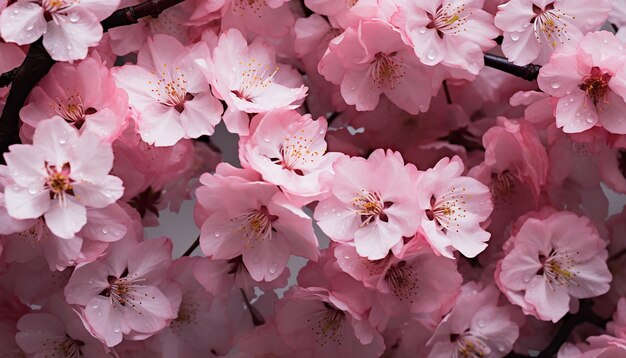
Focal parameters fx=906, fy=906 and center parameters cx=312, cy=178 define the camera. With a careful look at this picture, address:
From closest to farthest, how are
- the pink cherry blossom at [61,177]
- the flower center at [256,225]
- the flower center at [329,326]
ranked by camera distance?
1. the pink cherry blossom at [61,177]
2. the flower center at [256,225]
3. the flower center at [329,326]

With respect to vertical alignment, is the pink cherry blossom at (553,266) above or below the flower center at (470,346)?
above

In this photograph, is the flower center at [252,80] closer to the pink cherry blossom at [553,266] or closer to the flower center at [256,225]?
the flower center at [256,225]

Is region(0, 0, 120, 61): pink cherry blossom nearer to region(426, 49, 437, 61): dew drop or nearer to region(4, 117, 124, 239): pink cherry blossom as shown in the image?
region(4, 117, 124, 239): pink cherry blossom

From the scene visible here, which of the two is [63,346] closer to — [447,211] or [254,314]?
[254,314]

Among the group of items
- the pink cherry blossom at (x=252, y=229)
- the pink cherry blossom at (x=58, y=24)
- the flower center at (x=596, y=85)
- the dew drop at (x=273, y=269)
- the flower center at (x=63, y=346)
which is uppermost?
the pink cherry blossom at (x=58, y=24)

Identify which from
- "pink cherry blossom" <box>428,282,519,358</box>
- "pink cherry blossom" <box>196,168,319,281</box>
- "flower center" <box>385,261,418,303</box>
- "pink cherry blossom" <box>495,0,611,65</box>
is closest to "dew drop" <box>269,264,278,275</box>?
"pink cherry blossom" <box>196,168,319,281</box>

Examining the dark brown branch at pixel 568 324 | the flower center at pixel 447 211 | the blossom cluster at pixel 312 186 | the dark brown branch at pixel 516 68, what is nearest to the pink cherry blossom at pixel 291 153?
the blossom cluster at pixel 312 186
